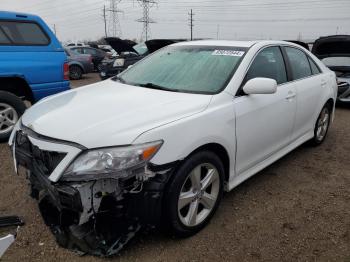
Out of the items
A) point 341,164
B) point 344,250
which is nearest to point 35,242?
point 344,250

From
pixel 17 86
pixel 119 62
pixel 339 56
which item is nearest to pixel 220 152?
pixel 17 86

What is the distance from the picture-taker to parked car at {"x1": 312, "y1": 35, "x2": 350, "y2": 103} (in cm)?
812

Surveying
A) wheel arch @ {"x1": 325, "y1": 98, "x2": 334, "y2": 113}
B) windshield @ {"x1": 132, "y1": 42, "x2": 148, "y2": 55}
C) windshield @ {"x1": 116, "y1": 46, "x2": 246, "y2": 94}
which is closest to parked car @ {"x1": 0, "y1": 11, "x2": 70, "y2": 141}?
windshield @ {"x1": 116, "y1": 46, "x2": 246, "y2": 94}

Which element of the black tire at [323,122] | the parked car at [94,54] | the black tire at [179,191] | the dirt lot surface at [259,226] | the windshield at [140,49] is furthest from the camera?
the parked car at [94,54]

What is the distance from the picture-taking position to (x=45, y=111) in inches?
118

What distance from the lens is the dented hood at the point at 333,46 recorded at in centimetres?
837

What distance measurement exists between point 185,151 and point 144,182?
392 millimetres

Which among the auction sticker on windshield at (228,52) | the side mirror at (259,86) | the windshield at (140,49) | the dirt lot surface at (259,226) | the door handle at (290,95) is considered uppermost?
the auction sticker on windshield at (228,52)

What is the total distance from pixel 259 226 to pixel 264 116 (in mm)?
1053

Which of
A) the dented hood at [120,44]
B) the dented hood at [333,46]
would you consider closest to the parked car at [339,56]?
the dented hood at [333,46]

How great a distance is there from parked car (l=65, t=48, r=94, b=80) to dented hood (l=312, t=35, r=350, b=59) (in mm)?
9997

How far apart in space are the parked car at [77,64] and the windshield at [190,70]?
1188 cm

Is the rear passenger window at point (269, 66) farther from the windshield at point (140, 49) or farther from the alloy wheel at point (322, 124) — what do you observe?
the windshield at point (140, 49)

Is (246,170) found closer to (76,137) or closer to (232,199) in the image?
(232,199)
